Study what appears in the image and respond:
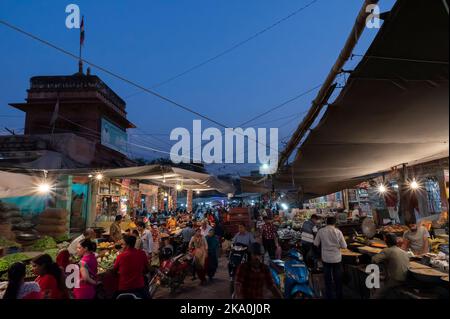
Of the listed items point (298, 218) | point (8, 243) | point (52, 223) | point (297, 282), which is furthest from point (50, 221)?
point (298, 218)

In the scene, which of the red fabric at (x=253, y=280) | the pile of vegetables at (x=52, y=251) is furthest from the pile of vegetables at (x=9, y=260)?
the red fabric at (x=253, y=280)

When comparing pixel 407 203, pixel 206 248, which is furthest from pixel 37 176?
pixel 407 203

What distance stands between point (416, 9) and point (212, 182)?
36.6 ft

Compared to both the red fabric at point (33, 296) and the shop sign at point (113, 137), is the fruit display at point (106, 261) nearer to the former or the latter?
the red fabric at point (33, 296)

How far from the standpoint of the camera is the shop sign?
18797 millimetres

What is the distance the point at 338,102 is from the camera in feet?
11.3

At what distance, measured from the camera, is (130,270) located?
15.7 ft

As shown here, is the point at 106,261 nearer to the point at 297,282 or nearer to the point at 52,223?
the point at 52,223

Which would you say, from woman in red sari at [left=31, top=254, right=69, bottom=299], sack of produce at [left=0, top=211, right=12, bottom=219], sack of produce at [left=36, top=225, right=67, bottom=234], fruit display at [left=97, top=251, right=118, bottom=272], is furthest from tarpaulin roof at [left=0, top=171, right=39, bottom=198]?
woman in red sari at [left=31, top=254, right=69, bottom=299]

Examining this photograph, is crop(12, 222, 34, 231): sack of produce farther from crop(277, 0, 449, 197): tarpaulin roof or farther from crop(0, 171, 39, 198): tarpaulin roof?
crop(277, 0, 449, 197): tarpaulin roof

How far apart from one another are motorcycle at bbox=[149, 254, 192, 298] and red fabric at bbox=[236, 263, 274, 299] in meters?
4.13

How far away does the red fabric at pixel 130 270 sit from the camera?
4.75 m

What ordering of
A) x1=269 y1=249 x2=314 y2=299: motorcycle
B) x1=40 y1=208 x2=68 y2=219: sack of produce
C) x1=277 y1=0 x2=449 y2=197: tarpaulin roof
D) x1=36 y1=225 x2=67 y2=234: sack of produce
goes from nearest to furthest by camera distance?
x1=277 y1=0 x2=449 y2=197: tarpaulin roof < x1=269 y1=249 x2=314 y2=299: motorcycle < x1=36 y1=225 x2=67 y2=234: sack of produce < x1=40 y1=208 x2=68 y2=219: sack of produce
